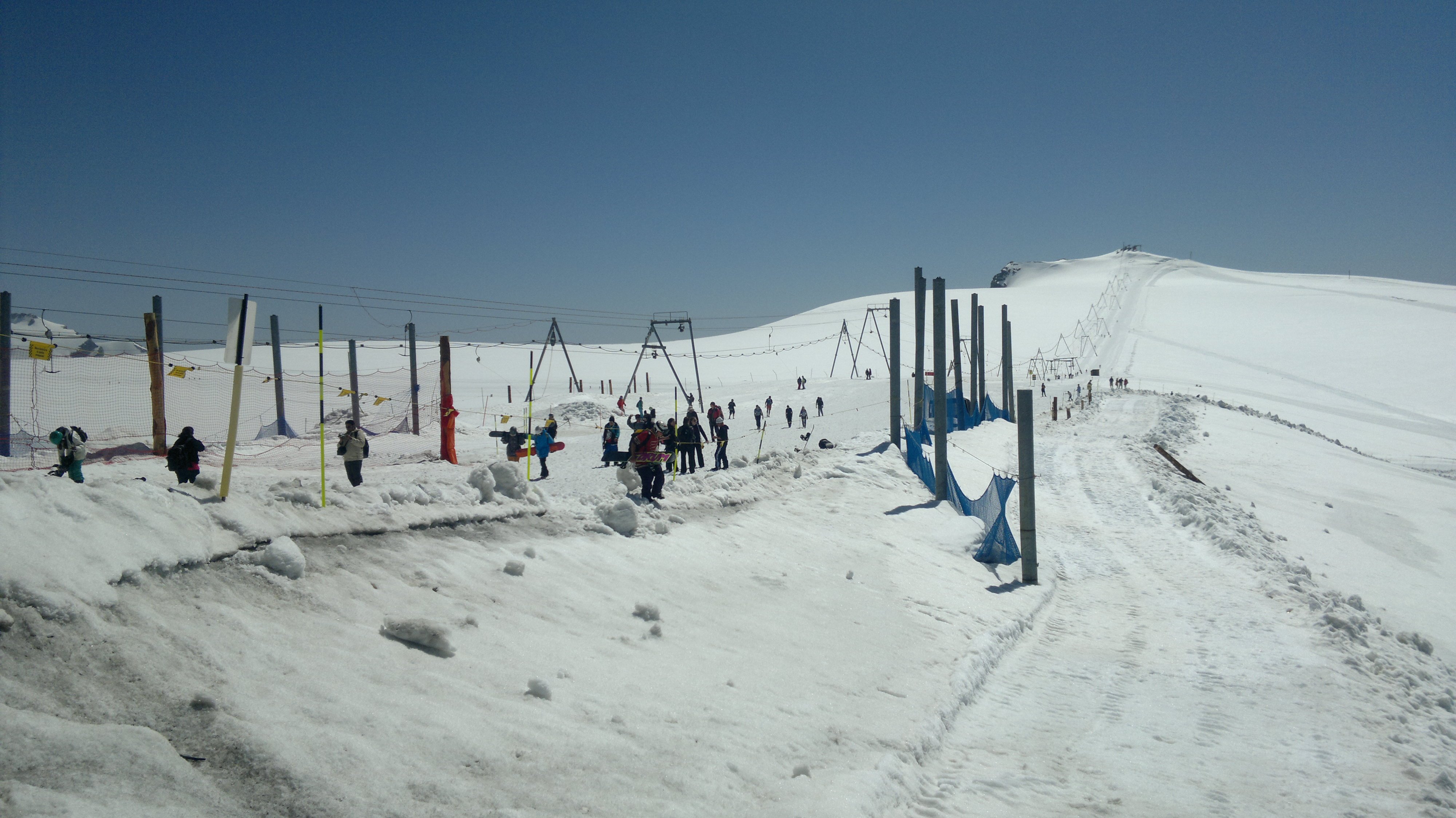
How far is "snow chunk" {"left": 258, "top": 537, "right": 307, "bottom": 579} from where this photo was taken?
545 centimetres

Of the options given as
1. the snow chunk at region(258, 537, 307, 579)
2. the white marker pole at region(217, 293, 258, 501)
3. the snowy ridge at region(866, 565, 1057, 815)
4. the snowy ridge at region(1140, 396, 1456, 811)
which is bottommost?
the snowy ridge at region(1140, 396, 1456, 811)

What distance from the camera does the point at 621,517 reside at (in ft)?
30.6

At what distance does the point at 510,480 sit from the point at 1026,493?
9.09 m

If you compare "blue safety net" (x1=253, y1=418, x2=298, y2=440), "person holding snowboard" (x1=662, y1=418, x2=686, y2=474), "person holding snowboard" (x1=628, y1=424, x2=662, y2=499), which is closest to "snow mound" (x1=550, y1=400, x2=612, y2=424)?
"blue safety net" (x1=253, y1=418, x2=298, y2=440)

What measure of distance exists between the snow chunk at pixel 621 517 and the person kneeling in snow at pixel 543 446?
34.0 ft

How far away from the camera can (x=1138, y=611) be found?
12.5m

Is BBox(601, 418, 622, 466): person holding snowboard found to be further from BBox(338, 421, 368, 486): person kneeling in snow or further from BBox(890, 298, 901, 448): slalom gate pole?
BBox(338, 421, 368, 486): person kneeling in snow

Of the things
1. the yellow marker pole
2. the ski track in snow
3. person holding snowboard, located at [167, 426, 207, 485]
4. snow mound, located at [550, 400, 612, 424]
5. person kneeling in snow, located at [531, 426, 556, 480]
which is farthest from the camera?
snow mound, located at [550, 400, 612, 424]

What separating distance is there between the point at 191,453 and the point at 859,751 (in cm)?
855

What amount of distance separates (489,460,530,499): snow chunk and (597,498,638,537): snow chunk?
95 cm

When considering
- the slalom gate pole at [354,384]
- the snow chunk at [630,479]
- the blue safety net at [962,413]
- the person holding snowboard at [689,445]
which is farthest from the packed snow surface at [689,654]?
the blue safety net at [962,413]

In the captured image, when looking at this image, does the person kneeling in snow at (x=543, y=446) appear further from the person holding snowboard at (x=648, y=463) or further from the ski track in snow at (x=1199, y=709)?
the ski track in snow at (x=1199, y=709)

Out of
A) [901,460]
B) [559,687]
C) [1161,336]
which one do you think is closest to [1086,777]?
[559,687]

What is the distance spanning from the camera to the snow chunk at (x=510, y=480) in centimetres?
893
